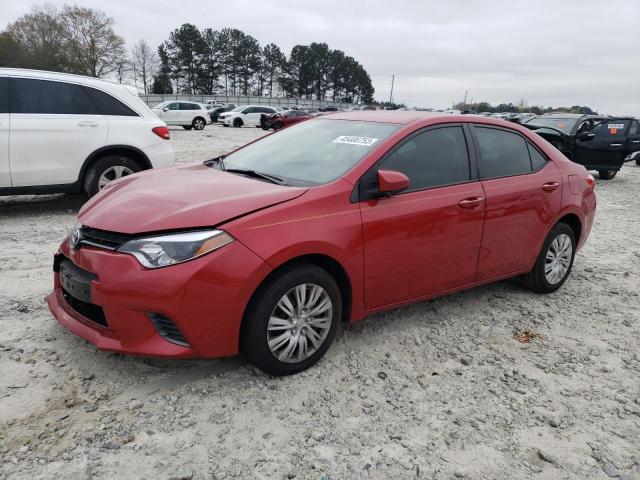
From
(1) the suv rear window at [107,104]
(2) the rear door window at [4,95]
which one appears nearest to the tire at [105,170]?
(1) the suv rear window at [107,104]

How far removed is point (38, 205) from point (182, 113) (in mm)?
23693

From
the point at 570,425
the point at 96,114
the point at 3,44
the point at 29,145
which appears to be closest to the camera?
the point at 570,425

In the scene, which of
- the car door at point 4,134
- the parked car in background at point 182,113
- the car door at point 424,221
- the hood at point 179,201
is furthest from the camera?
the parked car in background at point 182,113

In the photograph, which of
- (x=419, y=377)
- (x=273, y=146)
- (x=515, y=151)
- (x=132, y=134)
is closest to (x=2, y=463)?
(x=419, y=377)

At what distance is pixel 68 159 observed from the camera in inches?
245

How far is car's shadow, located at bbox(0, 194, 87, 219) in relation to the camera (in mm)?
6594

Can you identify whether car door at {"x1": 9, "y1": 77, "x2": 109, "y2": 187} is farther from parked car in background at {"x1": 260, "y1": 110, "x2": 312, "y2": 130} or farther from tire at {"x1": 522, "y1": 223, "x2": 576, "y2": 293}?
parked car in background at {"x1": 260, "y1": 110, "x2": 312, "y2": 130}

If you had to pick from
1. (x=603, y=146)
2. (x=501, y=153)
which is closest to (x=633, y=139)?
(x=603, y=146)

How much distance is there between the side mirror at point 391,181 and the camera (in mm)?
3150

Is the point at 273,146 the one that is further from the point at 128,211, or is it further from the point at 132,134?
the point at 132,134

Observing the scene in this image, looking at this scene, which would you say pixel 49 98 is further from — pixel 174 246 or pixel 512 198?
pixel 512 198

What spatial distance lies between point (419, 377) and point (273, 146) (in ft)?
6.68

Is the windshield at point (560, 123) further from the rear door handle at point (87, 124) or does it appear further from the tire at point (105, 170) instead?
the rear door handle at point (87, 124)

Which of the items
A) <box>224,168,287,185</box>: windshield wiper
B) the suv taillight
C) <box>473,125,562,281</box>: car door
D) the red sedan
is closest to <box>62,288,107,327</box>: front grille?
the red sedan
